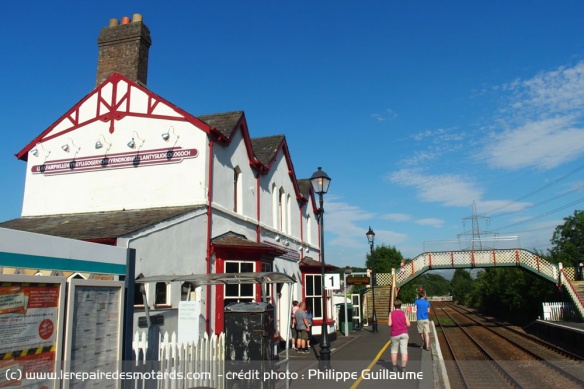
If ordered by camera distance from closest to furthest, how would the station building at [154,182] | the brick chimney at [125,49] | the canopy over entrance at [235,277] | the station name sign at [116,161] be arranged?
the canopy over entrance at [235,277] → the station building at [154,182] → the station name sign at [116,161] → the brick chimney at [125,49]

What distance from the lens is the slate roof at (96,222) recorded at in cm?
1094

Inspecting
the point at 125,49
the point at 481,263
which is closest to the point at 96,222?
the point at 125,49

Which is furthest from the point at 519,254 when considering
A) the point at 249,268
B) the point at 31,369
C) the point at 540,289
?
the point at 31,369

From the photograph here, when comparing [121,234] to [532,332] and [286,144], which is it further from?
[532,332]

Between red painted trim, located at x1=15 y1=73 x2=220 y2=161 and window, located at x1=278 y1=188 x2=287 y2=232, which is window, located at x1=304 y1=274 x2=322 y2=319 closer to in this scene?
window, located at x1=278 y1=188 x2=287 y2=232

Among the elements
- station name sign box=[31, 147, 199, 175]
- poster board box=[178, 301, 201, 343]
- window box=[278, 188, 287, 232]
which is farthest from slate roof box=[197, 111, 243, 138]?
poster board box=[178, 301, 201, 343]

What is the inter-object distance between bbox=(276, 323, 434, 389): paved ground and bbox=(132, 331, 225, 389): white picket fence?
7.08 ft

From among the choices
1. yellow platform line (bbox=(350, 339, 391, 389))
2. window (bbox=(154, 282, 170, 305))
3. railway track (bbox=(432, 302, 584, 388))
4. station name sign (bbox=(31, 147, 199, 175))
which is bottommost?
railway track (bbox=(432, 302, 584, 388))

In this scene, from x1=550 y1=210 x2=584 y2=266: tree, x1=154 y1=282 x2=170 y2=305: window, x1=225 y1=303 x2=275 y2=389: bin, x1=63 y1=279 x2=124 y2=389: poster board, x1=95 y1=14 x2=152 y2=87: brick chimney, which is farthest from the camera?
x1=550 y1=210 x2=584 y2=266: tree

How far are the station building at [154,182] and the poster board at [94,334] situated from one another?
5.32 meters

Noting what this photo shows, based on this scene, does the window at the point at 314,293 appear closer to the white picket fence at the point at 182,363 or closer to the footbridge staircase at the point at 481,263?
the white picket fence at the point at 182,363

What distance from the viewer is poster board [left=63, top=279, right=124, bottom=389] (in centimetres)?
515

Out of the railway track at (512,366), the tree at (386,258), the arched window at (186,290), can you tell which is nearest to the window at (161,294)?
the arched window at (186,290)

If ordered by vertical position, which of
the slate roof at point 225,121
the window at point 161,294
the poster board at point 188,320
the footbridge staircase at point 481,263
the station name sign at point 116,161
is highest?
the slate roof at point 225,121
